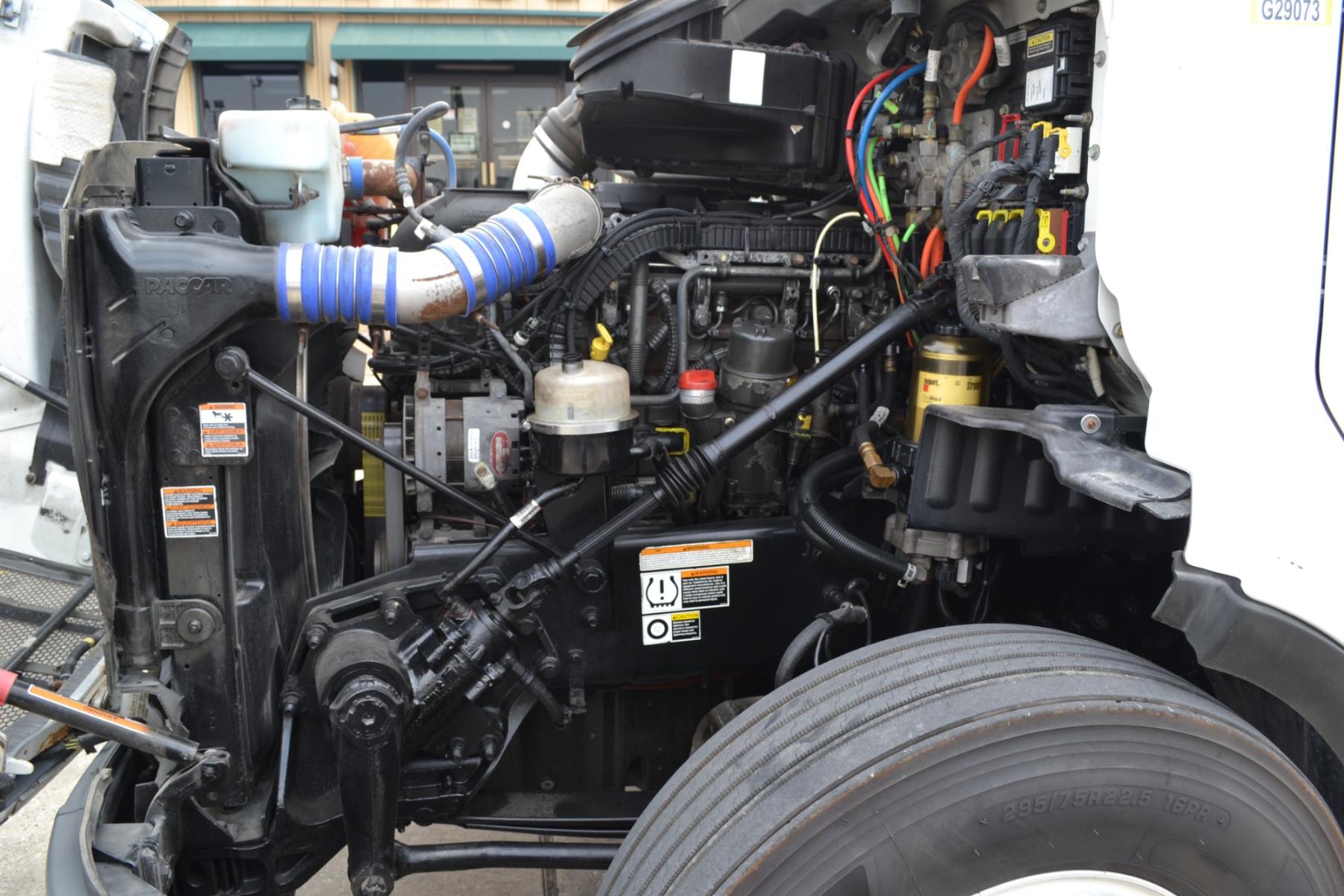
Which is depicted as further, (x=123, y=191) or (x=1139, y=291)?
(x=123, y=191)

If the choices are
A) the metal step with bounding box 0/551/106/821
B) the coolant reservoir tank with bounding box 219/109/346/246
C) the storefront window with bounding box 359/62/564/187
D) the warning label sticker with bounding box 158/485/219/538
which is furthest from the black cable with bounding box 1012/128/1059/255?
the storefront window with bounding box 359/62/564/187

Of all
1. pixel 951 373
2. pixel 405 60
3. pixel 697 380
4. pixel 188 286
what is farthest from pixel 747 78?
pixel 405 60

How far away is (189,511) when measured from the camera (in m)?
1.97

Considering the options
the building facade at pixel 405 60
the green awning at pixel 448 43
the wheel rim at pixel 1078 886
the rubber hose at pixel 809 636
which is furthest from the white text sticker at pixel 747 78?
the green awning at pixel 448 43

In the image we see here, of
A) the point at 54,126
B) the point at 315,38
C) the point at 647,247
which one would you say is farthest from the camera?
the point at 315,38

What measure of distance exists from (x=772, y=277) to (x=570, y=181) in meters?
0.52

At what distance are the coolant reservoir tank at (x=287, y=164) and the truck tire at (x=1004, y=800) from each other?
4.21 ft

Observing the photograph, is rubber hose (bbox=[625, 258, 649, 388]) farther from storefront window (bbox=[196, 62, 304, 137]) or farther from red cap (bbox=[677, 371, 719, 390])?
storefront window (bbox=[196, 62, 304, 137])

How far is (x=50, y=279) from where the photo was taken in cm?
332

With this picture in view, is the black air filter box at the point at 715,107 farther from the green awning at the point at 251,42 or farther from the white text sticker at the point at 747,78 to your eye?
the green awning at the point at 251,42

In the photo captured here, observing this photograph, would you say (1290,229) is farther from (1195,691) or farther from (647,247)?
(647,247)

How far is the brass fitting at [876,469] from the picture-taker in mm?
2164

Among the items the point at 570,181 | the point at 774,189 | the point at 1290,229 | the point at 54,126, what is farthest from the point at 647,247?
the point at 54,126

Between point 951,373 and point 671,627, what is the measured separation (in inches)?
31.9
